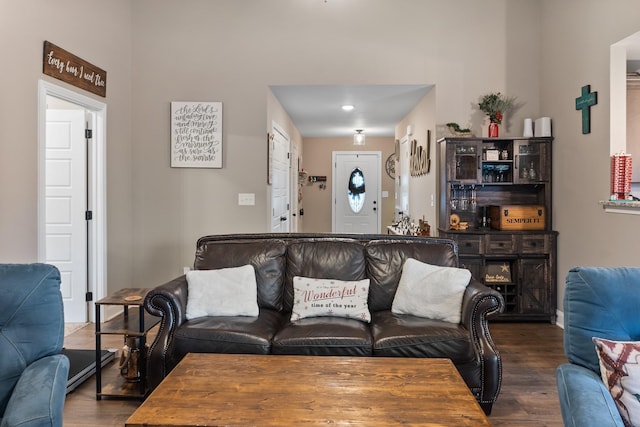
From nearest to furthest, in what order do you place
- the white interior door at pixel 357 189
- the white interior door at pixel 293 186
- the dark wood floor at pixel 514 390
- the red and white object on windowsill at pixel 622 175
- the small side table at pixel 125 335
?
the dark wood floor at pixel 514 390, the small side table at pixel 125 335, the red and white object on windowsill at pixel 622 175, the white interior door at pixel 293 186, the white interior door at pixel 357 189

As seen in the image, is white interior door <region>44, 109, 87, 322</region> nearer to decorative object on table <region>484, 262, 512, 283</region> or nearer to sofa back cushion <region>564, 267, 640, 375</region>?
decorative object on table <region>484, 262, 512, 283</region>

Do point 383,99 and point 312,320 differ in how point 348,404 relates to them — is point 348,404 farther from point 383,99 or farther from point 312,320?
point 383,99

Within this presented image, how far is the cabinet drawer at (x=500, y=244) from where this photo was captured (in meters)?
4.43

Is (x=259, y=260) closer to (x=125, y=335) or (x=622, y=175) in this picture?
(x=125, y=335)

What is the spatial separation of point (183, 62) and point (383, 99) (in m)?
2.37

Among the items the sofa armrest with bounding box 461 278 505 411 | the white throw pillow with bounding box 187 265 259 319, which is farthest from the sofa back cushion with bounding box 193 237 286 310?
the sofa armrest with bounding box 461 278 505 411

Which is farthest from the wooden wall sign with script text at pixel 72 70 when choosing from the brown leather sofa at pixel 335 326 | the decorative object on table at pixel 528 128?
the decorative object on table at pixel 528 128

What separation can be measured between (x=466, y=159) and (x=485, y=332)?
7.95 feet

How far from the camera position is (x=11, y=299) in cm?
178

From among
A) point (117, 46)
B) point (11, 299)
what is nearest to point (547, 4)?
point (117, 46)

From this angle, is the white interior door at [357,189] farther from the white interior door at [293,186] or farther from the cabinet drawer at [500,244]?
the cabinet drawer at [500,244]

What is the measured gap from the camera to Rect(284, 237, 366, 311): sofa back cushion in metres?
3.14

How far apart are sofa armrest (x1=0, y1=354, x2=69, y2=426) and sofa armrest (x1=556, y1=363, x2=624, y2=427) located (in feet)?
5.48

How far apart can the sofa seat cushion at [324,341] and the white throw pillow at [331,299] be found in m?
0.22
